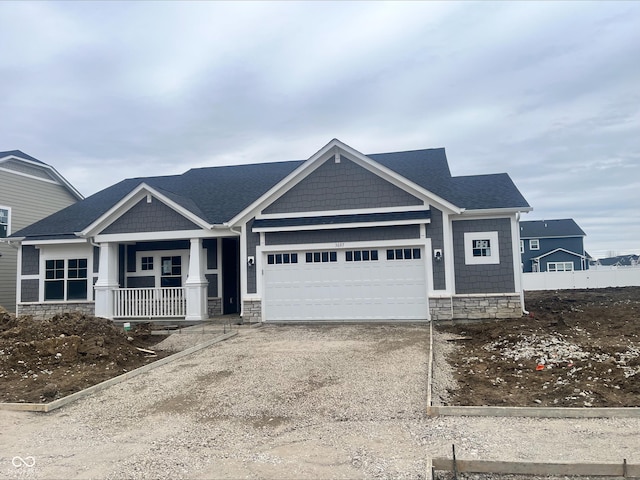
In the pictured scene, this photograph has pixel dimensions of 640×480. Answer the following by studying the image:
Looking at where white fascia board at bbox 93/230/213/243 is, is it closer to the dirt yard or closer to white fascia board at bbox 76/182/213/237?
white fascia board at bbox 76/182/213/237

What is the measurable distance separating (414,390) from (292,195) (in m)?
8.76

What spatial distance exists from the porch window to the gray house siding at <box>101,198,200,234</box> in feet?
5.20

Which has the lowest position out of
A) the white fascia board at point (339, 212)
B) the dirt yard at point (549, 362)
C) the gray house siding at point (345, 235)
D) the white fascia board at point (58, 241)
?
the dirt yard at point (549, 362)

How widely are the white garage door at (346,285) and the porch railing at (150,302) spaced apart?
10.6 ft

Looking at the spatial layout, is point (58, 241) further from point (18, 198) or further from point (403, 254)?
point (403, 254)

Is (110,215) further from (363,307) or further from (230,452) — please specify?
(230,452)

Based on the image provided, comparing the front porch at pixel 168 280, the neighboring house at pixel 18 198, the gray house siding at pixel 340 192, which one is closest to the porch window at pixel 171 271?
the front porch at pixel 168 280

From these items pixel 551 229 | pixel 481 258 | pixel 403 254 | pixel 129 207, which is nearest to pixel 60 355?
pixel 129 207

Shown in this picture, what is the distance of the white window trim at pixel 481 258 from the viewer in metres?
14.1

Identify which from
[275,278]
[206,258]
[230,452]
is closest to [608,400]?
[230,452]

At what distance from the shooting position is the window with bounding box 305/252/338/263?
47.5ft

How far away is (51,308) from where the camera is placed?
17219 mm

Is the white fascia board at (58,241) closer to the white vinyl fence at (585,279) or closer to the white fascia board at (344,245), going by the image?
the white fascia board at (344,245)

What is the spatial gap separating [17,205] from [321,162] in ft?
50.4
